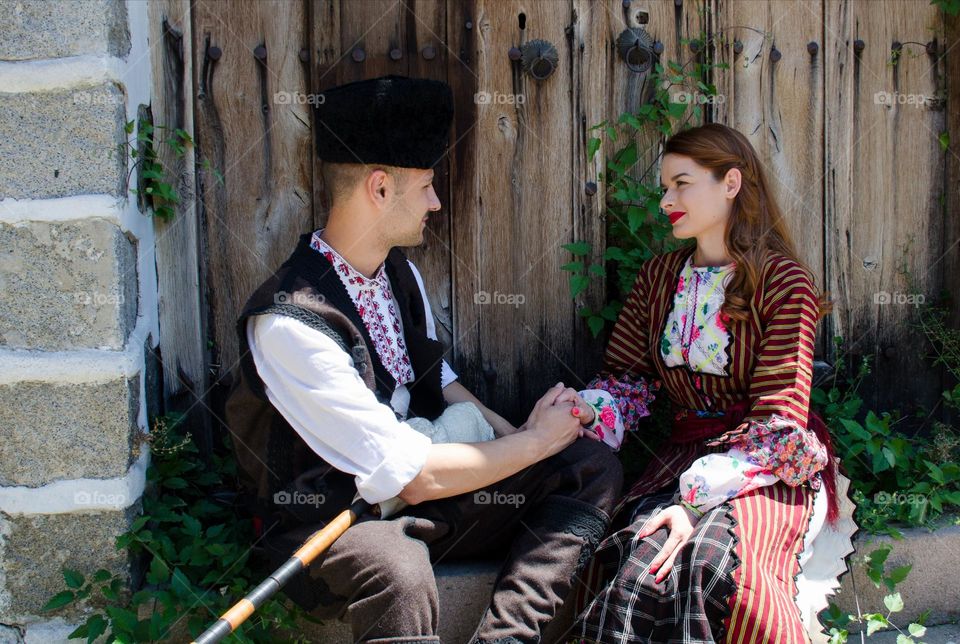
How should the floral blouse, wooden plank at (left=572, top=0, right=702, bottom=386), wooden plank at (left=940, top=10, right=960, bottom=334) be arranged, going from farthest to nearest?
wooden plank at (left=940, top=10, right=960, bottom=334), wooden plank at (left=572, top=0, right=702, bottom=386), the floral blouse

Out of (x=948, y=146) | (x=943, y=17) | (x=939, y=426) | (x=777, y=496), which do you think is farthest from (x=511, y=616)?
(x=943, y=17)

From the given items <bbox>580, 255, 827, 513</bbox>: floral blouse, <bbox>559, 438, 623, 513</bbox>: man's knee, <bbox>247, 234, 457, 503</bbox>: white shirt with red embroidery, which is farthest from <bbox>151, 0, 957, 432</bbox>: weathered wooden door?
<bbox>247, 234, 457, 503</bbox>: white shirt with red embroidery

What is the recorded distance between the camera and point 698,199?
2.53 meters

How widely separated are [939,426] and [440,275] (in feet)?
5.64

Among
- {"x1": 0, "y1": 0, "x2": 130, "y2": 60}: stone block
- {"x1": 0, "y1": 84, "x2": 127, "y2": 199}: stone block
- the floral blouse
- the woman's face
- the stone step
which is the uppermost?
{"x1": 0, "y1": 0, "x2": 130, "y2": 60}: stone block

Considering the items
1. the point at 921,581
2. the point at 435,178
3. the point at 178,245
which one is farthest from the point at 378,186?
the point at 921,581

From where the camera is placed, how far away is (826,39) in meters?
3.07

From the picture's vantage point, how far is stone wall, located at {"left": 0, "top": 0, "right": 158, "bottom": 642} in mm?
2307

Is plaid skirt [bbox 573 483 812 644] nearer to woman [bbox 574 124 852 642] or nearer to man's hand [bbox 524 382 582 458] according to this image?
woman [bbox 574 124 852 642]

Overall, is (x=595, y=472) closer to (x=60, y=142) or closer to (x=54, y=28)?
(x=60, y=142)

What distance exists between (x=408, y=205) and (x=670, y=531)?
1064 mm

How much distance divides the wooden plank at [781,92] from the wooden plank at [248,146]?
1.39 m

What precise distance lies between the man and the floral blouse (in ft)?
0.67

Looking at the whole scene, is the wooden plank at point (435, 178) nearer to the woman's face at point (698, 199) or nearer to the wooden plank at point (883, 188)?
the woman's face at point (698, 199)
